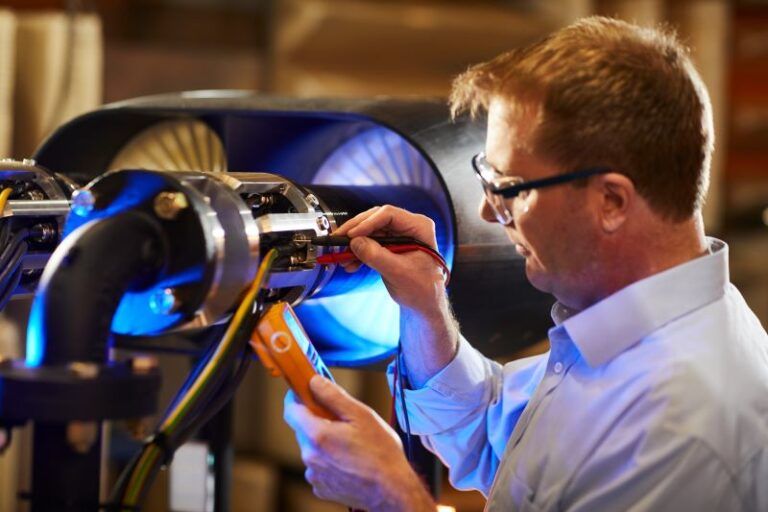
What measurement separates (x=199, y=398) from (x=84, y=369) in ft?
0.44

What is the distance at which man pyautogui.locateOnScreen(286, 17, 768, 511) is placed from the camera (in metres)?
1.01

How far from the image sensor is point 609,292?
45.7 inches

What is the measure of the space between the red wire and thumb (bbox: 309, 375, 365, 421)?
6.0 inches

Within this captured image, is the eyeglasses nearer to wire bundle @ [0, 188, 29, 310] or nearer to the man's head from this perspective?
the man's head

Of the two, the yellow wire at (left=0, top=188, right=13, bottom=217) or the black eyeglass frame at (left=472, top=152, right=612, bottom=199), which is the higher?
the black eyeglass frame at (left=472, top=152, right=612, bottom=199)

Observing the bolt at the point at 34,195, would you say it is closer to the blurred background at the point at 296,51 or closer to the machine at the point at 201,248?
the machine at the point at 201,248

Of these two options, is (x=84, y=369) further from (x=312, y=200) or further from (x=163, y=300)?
(x=312, y=200)

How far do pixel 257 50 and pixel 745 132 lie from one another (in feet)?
5.33

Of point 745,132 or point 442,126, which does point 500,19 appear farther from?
point 442,126

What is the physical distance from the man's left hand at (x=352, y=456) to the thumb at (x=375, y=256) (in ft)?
0.60

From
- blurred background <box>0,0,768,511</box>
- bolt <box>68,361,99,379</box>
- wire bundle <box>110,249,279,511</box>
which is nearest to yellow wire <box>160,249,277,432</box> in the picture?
wire bundle <box>110,249,279,511</box>

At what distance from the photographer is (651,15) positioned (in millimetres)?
3303

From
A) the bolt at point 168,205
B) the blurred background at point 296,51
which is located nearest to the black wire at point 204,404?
the bolt at point 168,205

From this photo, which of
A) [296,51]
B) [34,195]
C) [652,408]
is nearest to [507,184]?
[652,408]
